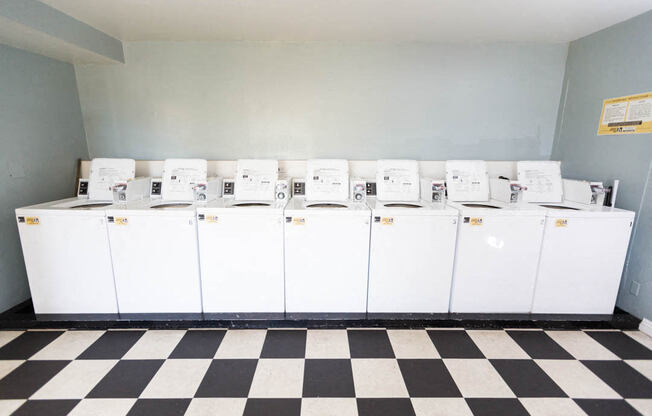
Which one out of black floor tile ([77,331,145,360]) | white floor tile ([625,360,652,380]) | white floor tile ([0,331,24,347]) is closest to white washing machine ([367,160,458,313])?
white floor tile ([625,360,652,380])

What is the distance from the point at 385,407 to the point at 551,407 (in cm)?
92

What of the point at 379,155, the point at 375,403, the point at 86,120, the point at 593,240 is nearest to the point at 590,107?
the point at 593,240

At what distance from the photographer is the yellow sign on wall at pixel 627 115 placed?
2.17 metres

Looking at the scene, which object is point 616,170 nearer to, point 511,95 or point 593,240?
point 593,240

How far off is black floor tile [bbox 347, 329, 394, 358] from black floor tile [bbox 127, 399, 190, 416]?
41.6 inches

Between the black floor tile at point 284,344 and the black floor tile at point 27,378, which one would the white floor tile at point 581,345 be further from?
the black floor tile at point 27,378

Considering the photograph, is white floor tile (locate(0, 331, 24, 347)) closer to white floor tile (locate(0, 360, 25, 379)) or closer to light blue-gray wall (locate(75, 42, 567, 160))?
white floor tile (locate(0, 360, 25, 379))

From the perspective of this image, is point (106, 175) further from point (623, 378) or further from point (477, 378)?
point (623, 378)

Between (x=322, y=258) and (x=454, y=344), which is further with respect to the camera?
(x=322, y=258)

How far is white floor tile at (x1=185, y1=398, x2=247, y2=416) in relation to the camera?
1520 mm

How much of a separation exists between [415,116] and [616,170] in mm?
1726

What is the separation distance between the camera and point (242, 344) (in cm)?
208

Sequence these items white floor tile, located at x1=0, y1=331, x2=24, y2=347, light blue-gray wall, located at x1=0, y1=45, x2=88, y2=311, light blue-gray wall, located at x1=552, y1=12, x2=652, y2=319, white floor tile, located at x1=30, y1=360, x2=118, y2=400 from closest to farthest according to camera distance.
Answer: white floor tile, located at x1=30, y1=360, x2=118, y2=400 < white floor tile, located at x1=0, y1=331, x2=24, y2=347 < light blue-gray wall, located at x1=552, y1=12, x2=652, y2=319 < light blue-gray wall, located at x1=0, y1=45, x2=88, y2=311

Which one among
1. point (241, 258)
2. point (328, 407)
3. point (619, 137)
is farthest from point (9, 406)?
point (619, 137)
